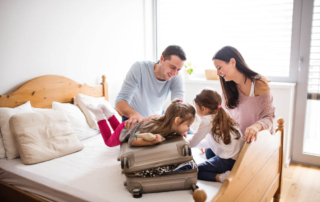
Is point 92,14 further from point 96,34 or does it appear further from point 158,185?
point 158,185

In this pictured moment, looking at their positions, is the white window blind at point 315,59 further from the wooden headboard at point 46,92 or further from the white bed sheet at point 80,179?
the wooden headboard at point 46,92

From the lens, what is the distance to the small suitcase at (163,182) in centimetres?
127

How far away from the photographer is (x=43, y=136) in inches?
70.5

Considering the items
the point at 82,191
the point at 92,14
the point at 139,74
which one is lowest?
the point at 82,191

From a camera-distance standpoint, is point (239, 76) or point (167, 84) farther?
point (167, 84)

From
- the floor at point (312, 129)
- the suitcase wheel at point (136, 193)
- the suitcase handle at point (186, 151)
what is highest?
the suitcase handle at point (186, 151)

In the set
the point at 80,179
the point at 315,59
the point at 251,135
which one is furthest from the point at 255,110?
the point at 315,59

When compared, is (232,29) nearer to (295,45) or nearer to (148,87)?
(295,45)

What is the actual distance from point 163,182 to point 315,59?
2.27m

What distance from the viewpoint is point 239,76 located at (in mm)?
1738

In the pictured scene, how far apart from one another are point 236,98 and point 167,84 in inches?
24.0

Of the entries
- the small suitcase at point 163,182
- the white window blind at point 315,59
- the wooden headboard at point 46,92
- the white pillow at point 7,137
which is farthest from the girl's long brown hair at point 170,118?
the white window blind at point 315,59

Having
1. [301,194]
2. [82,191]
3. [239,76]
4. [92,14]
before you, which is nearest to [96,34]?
[92,14]

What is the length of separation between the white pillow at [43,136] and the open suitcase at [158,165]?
29.1 inches
